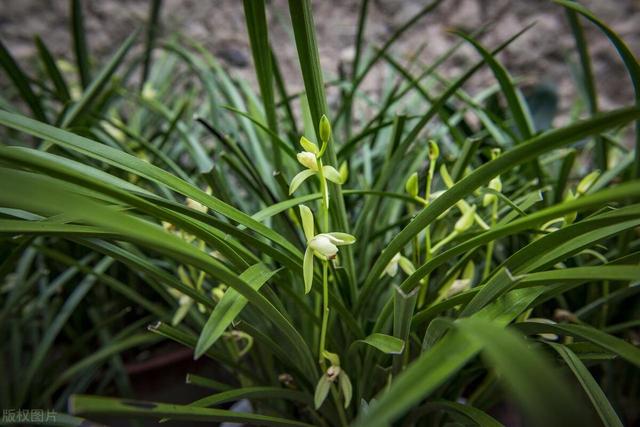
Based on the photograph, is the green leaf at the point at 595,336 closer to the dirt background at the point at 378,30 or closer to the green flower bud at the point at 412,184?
the green flower bud at the point at 412,184

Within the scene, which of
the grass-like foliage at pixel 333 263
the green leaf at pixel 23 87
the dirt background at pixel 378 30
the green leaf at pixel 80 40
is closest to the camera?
the grass-like foliage at pixel 333 263

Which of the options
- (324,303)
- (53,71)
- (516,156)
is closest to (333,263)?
(324,303)

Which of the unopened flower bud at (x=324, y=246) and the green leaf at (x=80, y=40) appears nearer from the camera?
the unopened flower bud at (x=324, y=246)

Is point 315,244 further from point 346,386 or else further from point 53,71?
point 53,71

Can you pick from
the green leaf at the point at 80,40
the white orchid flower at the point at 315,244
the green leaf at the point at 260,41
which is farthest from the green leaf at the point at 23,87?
the white orchid flower at the point at 315,244

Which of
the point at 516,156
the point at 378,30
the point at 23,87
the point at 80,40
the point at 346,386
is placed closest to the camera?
the point at 516,156

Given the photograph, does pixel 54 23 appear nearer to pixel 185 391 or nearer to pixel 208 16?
pixel 208 16

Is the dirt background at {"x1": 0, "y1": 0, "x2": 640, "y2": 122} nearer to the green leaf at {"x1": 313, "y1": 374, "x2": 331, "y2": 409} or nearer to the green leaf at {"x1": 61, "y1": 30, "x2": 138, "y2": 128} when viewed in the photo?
the green leaf at {"x1": 61, "y1": 30, "x2": 138, "y2": 128}
